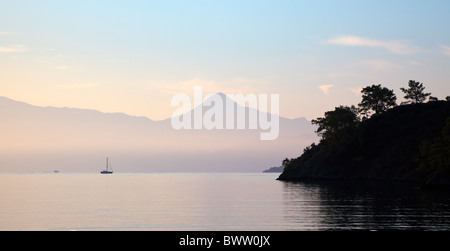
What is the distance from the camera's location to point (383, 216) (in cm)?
6288

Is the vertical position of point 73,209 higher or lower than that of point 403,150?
lower

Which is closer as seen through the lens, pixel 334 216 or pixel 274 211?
pixel 334 216

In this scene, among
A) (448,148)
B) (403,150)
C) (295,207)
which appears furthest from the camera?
(403,150)
